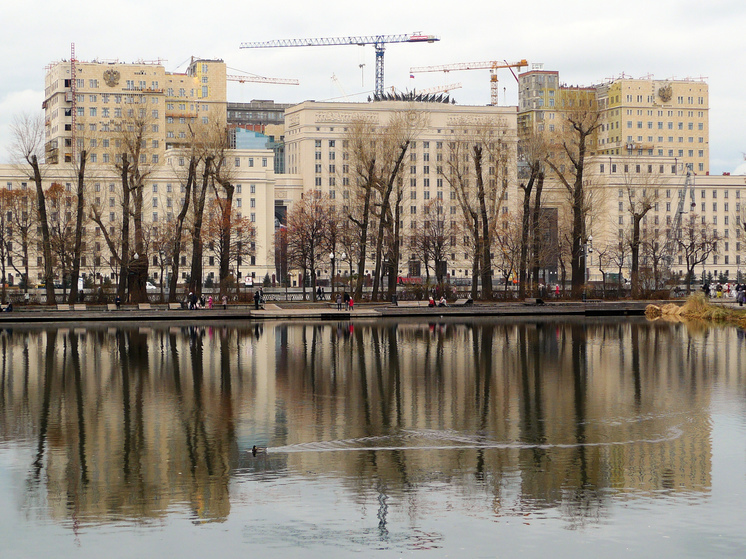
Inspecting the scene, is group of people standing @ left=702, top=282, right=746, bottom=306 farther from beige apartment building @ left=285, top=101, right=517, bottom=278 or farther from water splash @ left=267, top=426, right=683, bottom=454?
beige apartment building @ left=285, top=101, right=517, bottom=278

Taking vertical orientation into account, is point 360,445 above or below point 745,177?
below

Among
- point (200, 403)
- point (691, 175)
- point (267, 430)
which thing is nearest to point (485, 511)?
point (267, 430)

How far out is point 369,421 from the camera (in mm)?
23766

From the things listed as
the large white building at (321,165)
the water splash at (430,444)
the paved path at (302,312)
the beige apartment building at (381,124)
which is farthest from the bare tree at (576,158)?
the beige apartment building at (381,124)

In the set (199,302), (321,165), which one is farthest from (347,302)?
(321,165)

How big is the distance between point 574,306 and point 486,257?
8314mm

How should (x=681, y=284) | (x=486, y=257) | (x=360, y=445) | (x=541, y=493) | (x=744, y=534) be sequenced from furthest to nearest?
(x=681, y=284) < (x=486, y=257) < (x=360, y=445) < (x=541, y=493) < (x=744, y=534)

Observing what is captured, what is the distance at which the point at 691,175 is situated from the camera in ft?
552

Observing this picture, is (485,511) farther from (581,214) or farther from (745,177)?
(745,177)

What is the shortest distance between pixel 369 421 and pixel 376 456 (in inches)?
151

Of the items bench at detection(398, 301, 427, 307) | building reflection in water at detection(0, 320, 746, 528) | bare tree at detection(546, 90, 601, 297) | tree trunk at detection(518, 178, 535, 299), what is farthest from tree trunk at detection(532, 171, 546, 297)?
building reflection in water at detection(0, 320, 746, 528)

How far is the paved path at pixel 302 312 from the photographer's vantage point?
202ft

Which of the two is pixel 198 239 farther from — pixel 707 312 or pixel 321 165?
pixel 321 165

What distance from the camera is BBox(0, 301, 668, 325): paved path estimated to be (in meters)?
61.6
